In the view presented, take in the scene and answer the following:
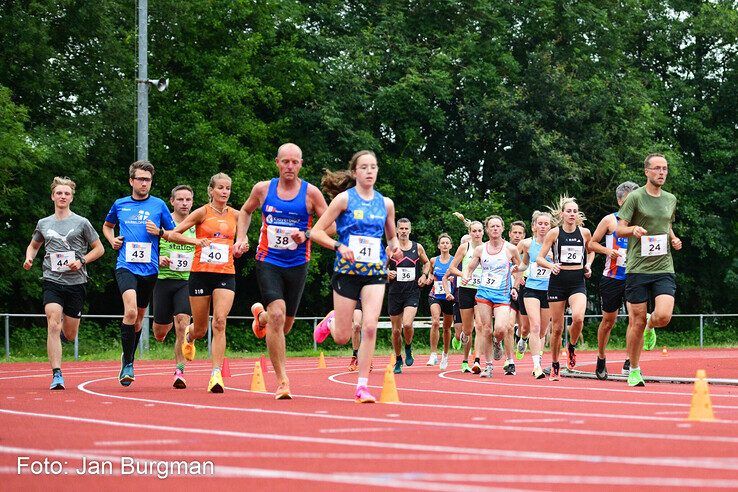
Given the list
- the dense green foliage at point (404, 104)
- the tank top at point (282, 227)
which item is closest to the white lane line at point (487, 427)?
the tank top at point (282, 227)

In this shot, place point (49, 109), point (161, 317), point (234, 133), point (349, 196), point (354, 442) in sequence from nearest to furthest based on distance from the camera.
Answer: point (354, 442) → point (349, 196) → point (161, 317) → point (49, 109) → point (234, 133)

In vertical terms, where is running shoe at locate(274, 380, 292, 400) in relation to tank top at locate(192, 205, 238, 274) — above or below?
below

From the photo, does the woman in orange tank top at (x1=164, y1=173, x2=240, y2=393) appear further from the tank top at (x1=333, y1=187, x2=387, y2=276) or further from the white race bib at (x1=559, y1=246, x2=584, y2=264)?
the white race bib at (x1=559, y1=246, x2=584, y2=264)

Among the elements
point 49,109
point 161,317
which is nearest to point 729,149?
point 49,109

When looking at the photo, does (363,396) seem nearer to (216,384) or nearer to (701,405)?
(216,384)

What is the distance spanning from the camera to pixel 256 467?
20.4 ft

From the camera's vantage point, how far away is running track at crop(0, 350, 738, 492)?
18.9ft

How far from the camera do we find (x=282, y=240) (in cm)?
1141

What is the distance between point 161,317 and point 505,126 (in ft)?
88.6

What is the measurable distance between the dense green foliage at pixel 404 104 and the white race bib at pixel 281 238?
19459 mm

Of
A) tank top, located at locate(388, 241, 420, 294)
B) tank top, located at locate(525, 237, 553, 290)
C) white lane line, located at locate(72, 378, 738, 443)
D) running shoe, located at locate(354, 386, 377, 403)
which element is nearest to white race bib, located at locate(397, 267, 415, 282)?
tank top, located at locate(388, 241, 420, 294)

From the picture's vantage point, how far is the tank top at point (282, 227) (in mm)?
11422

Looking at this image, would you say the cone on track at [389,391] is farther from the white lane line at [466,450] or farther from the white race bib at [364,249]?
the white lane line at [466,450]

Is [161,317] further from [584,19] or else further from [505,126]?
[584,19]
